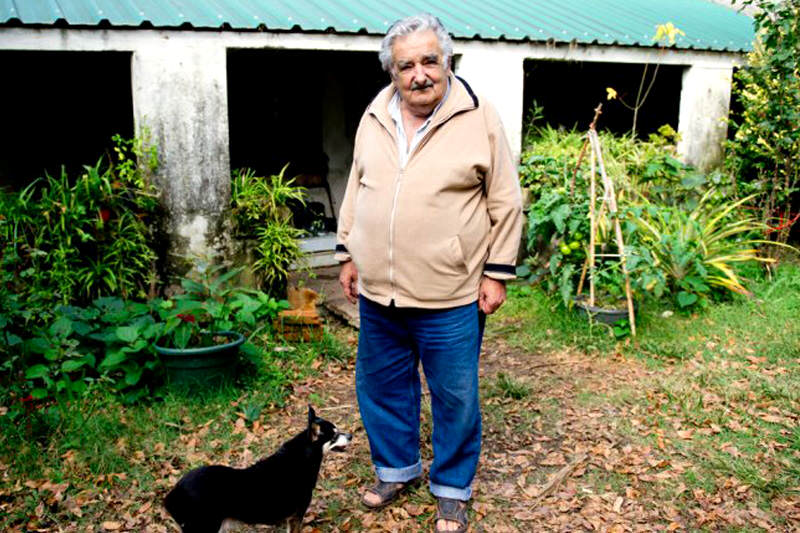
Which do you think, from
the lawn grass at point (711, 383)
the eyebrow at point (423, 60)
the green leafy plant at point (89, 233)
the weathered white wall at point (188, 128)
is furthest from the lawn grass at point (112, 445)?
the eyebrow at point (423, 60)

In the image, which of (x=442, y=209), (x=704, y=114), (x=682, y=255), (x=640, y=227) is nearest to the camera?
(x=442, y=209)

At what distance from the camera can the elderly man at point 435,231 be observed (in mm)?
2990

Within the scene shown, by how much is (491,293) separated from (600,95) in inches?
356

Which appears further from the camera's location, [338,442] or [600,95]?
[600,95]

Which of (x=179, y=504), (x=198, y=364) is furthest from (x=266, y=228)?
(x=179, y=504)

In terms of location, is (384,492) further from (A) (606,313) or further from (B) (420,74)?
(A) (606,313)

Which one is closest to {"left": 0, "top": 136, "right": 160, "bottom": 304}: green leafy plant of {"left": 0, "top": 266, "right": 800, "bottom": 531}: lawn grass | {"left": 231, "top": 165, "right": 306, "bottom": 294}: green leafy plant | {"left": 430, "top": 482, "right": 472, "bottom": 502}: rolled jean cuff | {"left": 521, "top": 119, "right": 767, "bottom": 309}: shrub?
{"left": 231, "top": 165, "right": 306, "bottom": 294}: green leafy plant

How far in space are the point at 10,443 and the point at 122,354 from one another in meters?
0.82

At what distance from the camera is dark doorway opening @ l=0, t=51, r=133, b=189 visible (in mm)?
8102

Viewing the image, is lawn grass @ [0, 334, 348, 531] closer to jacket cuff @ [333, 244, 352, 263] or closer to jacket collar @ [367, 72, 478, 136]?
jacket cuff @ [333, 244, 352, 263]

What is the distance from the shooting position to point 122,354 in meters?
4.61

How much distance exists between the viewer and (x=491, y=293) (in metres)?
3.13

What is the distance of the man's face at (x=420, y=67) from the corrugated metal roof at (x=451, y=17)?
3.38 meters

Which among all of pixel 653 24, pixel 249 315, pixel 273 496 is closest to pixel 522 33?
pixel 653 24
